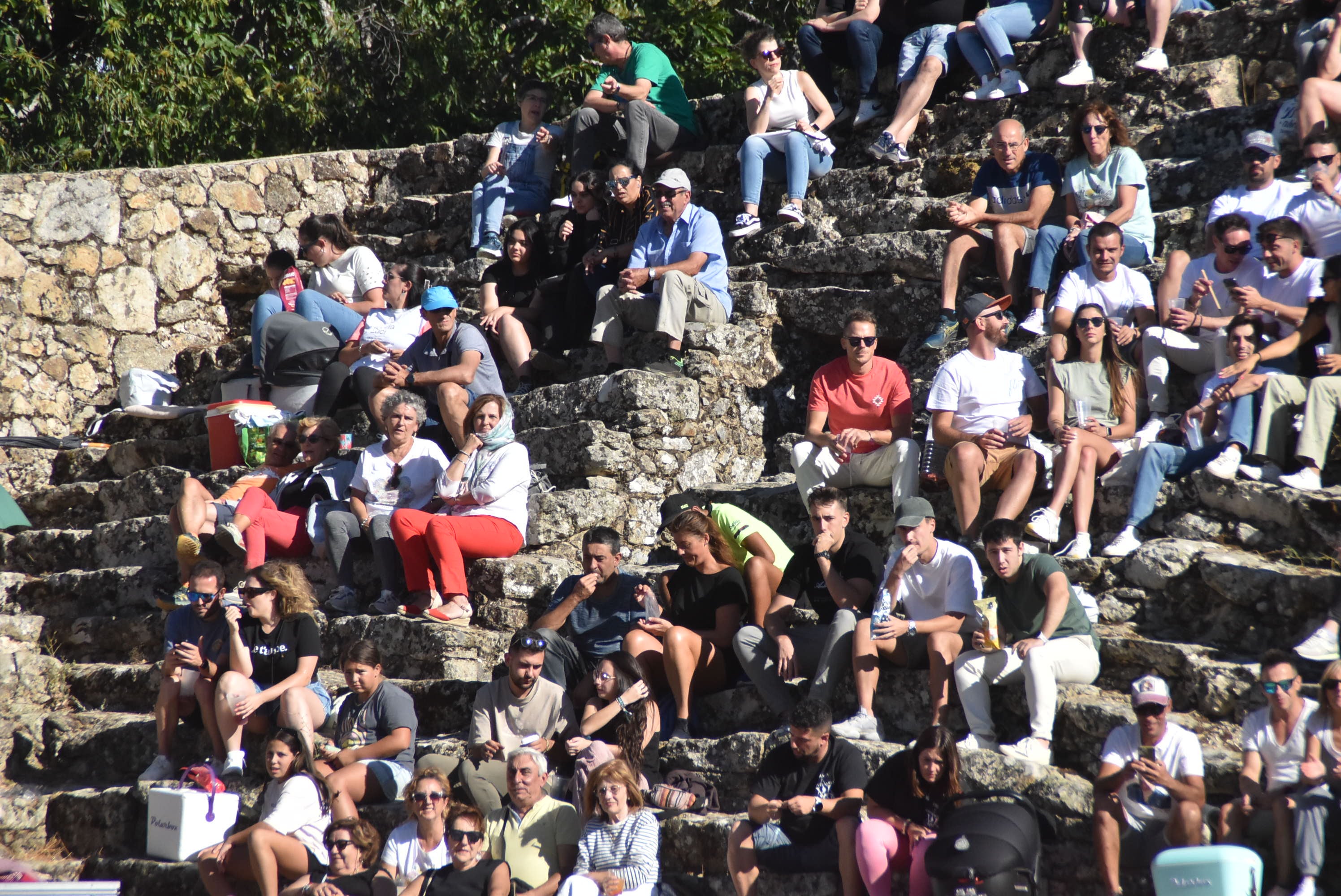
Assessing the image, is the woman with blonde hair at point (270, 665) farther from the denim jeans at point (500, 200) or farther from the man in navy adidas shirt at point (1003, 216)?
the denim jeans at point (500, 200)

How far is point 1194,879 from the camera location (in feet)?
14.7

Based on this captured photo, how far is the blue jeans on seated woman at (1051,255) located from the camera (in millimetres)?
7461

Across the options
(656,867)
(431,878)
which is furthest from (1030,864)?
(431,878)

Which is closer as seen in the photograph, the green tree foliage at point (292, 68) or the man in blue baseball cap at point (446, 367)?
the man in blue baseball cap at point (446, 367)

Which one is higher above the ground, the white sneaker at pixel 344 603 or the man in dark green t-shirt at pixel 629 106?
the man in dark green t-shirt at pixel 629 106

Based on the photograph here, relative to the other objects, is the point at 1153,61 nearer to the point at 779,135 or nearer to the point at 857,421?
the point at 779,135

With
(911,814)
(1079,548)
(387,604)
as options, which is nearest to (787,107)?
(1079,548)

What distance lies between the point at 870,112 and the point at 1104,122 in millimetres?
2135

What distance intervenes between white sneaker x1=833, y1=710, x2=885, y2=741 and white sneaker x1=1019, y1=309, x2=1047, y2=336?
8.61 feet

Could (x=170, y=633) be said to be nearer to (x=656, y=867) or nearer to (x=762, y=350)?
(x=656, y=867)

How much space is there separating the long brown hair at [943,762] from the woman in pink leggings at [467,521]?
264cm

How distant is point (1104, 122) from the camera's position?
302 inches

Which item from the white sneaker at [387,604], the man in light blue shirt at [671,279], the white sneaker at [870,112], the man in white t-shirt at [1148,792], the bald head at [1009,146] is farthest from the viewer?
the white sneaker at [870,112]

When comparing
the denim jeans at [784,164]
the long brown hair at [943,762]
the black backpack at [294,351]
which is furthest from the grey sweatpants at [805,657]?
the black backpack at [294,351]
